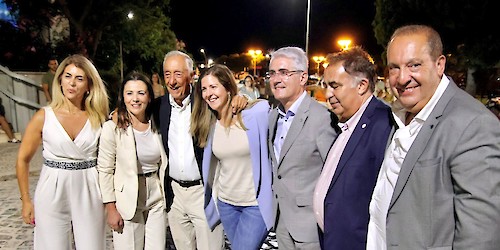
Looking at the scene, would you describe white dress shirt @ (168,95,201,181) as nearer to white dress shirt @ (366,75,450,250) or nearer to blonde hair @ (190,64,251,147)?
blonde hair @ (190,64,251,147)

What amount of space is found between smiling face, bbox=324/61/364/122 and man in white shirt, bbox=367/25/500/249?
59cm

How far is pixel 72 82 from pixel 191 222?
5.19 ft

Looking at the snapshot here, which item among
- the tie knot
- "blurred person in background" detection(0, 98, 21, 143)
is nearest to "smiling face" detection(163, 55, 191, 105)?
the tie knot

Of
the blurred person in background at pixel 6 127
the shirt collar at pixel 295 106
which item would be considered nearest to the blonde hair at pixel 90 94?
the shirt collar at pixel 295 106

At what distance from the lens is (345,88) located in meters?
2.42

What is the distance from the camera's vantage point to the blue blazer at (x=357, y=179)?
2.15 metres

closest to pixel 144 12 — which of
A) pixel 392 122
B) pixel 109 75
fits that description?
pixel 109 75

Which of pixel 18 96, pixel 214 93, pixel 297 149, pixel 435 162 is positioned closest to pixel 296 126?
pixel 297 149

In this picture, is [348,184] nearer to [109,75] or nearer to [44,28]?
[109,75]

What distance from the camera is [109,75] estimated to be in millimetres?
15266

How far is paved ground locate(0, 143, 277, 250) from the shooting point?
14.4 ft

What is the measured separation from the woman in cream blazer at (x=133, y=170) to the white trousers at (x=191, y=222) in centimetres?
13

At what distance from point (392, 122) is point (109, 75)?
14.8m

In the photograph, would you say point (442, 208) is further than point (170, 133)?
No
